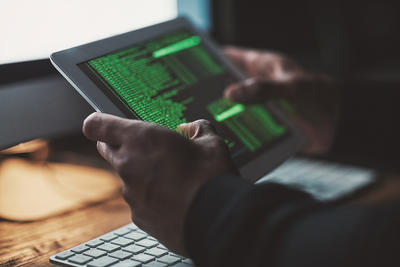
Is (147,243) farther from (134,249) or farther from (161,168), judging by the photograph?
(161,168)

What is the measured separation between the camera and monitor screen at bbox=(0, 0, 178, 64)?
0.58 meters

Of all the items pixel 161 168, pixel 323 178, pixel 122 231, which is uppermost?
pixel 161 168

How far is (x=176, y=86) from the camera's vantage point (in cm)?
59

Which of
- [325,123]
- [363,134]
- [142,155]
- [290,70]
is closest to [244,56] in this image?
[290,70]

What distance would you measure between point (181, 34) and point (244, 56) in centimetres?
32

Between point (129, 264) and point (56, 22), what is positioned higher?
point (56, 22)

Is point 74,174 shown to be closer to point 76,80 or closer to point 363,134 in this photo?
point 76,80

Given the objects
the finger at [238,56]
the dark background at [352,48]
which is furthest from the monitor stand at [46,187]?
the dark background at [352,48]

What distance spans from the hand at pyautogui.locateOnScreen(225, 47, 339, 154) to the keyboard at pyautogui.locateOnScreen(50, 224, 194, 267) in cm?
36

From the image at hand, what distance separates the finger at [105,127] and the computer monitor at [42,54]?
16 centimetres

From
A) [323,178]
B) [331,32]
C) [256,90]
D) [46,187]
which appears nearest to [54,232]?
[46,187]

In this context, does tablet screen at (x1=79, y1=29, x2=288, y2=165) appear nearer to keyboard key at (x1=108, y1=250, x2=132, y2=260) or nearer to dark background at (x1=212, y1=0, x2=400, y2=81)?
keyboard key at (x1=108, y1=250, x2=132, y2=260)

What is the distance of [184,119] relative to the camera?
555mm

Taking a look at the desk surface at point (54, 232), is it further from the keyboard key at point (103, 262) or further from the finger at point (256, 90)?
the finger at point (256, 90)
